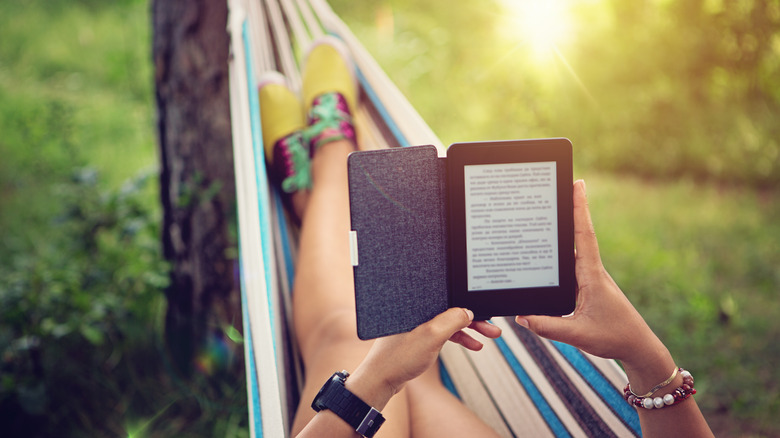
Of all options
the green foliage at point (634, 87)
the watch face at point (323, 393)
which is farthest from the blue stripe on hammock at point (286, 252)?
the green foliage at point (634, 87)

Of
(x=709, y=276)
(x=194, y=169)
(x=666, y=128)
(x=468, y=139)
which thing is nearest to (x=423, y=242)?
(x=194, y=169)

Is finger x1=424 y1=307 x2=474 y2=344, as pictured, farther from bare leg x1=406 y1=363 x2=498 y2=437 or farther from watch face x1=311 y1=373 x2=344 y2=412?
bare leg x1=406 y1=363 x2=498 y2=437

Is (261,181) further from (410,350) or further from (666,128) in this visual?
(666,128)

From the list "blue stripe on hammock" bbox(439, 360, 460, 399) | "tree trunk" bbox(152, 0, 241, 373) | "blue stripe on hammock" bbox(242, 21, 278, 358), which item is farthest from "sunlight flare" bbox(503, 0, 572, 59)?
"blue stripe on hammock" bbox(439, 360, 460, 399)

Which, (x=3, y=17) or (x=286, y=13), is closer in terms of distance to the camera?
(x=286, y=13)

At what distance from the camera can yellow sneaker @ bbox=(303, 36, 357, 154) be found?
5.05 feet

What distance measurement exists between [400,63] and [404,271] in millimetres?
3950

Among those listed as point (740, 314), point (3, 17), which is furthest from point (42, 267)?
point (3, 17)

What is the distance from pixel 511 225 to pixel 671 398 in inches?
14.1

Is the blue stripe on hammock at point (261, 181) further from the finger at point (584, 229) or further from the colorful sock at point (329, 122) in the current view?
the finger at point (584, 229)

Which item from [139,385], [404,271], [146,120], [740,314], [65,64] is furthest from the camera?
[65,64]

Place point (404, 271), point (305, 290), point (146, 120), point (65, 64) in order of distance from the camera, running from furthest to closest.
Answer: point (65, 64)
point (146, 120)
point (305, 290)
point (404, 271)

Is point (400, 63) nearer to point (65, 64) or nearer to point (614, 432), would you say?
point (65, 64)

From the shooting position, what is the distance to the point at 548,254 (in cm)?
83
